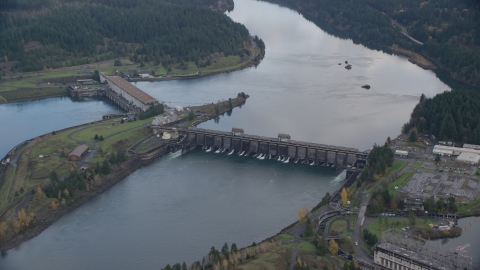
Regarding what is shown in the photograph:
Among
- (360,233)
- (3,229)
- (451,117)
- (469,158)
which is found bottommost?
(3,229)

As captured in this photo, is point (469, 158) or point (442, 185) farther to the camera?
point (469, 158)

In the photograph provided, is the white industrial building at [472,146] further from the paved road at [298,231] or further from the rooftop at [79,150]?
the rooftop at [79,150]

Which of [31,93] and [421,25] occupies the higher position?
[421,25]

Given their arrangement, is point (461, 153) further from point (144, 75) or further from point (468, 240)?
point (144, 75)

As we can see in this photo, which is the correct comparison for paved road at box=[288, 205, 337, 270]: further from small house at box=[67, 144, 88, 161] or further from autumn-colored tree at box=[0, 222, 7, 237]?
small house at box=[67, 144, 88, 161]

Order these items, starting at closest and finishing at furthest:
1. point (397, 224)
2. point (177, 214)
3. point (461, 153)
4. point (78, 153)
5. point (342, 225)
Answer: point (397, 224), point (342, 225), point (177, 214), point (461, 153), point (78, 153)

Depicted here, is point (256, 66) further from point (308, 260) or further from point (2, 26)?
point (308, 260)

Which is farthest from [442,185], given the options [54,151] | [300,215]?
[54,151]
